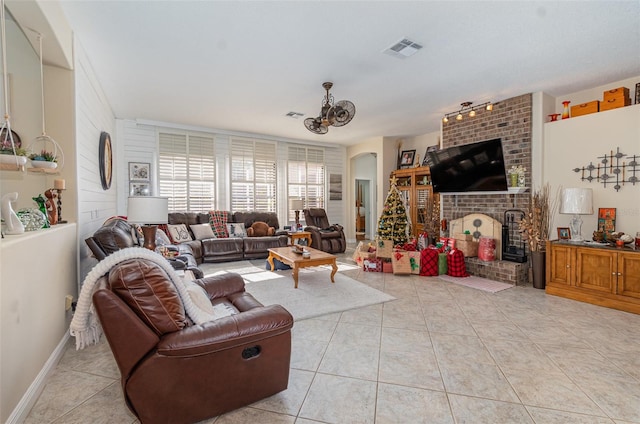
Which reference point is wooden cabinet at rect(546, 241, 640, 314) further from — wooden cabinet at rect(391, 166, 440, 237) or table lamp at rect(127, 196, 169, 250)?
table lamp at rect(127, 196, 169, 250)

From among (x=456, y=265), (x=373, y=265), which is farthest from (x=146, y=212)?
(x=456, y=265)

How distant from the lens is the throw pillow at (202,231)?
5.96 metres

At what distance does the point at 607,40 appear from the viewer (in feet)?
9.96

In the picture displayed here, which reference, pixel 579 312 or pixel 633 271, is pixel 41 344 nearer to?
pixel 579 312

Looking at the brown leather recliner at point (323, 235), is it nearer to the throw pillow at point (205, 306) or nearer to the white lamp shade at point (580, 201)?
the white lamp shade at point (580, 201)

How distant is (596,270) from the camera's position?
140 inches

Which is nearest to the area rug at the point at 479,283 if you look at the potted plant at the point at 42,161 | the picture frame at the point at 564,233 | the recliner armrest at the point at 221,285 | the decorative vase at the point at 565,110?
the picture frame at the point at 564,233

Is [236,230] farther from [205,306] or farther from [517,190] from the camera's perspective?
[517,190]

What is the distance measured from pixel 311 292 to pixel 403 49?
3.02 metres

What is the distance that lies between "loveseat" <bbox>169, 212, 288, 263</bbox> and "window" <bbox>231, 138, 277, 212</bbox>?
0.61 metres

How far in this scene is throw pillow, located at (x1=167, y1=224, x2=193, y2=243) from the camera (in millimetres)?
5633

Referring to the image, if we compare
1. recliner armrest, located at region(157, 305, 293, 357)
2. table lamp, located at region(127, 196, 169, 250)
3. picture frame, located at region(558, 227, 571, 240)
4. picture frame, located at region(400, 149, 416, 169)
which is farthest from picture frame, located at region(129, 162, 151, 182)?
picture frame, located at region(558, 227, 571, 240)

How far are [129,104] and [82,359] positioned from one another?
165 inches

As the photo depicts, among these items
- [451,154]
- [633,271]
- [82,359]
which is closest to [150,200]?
[82,359]
